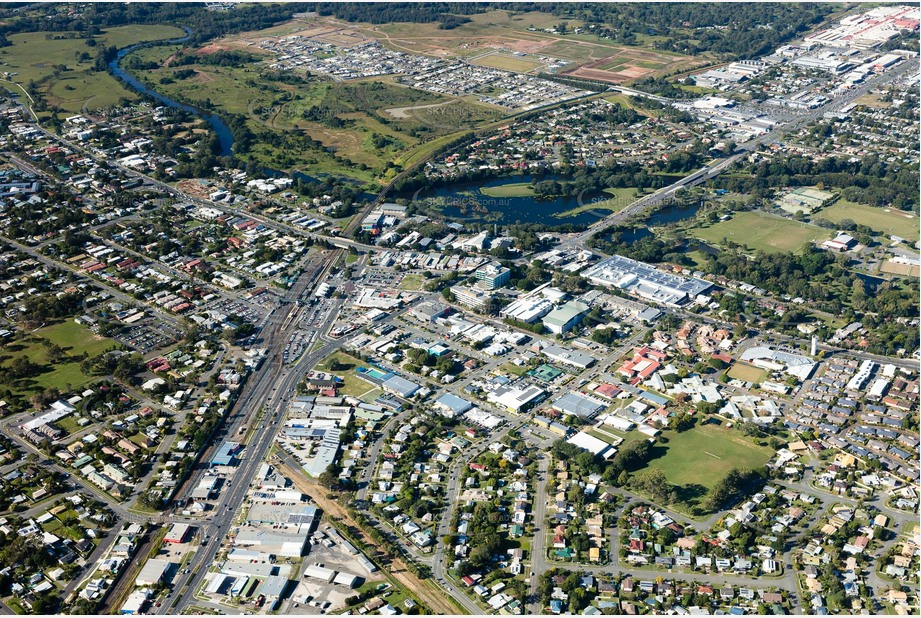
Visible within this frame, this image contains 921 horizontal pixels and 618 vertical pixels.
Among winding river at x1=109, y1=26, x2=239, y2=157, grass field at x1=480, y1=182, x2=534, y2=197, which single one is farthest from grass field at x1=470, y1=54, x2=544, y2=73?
grass field at x1=480, y1=182, x2=534, y2=197

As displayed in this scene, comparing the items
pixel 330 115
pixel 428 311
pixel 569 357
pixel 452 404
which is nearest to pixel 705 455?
pixel 569 357

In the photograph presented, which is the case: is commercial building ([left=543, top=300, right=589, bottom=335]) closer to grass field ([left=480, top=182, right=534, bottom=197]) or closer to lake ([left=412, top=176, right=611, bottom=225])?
lake ([left=412, top=176, right=611, bottom=225])

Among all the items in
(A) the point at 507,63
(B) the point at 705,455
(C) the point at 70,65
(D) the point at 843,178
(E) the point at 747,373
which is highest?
(C) the point at 70,65

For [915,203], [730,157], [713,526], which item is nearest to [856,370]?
[713,526]

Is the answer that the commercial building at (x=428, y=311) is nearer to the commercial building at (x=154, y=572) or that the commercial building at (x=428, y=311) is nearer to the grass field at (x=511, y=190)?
the grass field at (x=511, y=190)

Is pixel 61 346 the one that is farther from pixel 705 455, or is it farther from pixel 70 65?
pixel 70 65

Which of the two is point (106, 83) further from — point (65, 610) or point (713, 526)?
point (713, 526)
